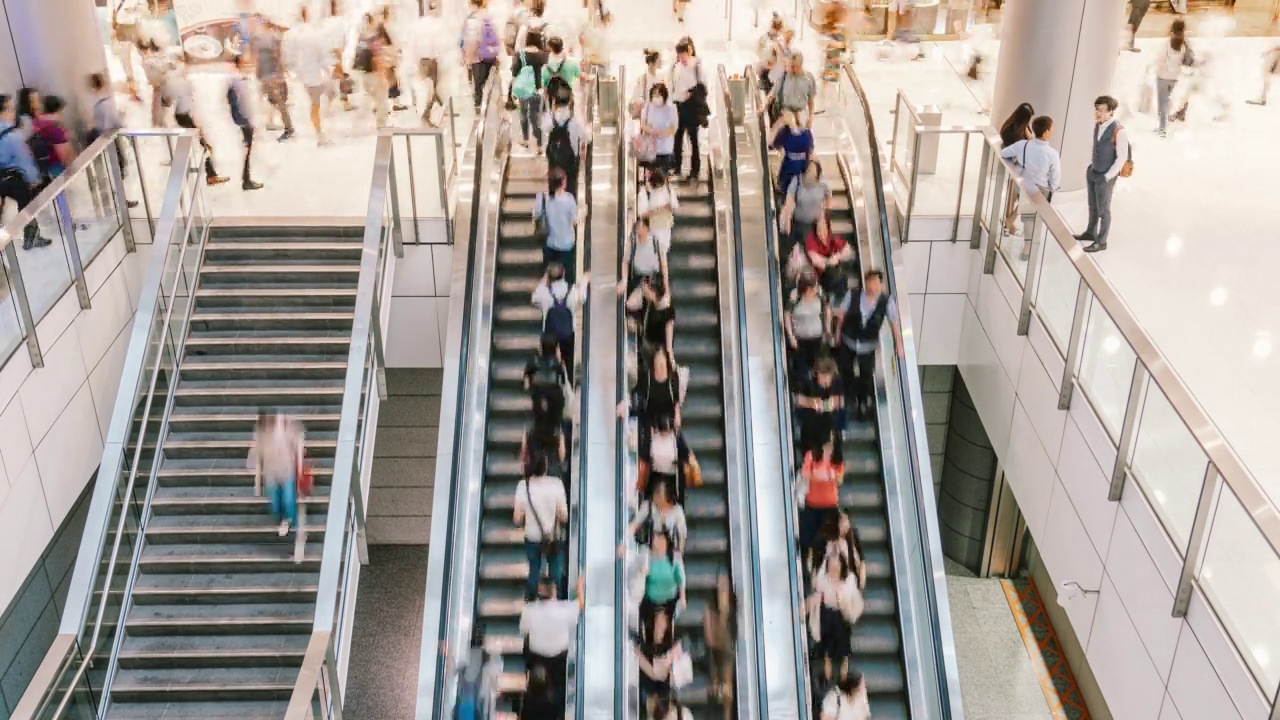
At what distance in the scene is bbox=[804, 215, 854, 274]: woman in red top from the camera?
10.2m

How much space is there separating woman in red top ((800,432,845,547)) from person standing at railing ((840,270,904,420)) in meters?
1.02

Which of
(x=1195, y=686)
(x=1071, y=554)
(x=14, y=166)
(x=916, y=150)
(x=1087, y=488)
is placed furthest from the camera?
(x=916, y=150)

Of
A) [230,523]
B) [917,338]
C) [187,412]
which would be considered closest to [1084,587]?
[917,338]

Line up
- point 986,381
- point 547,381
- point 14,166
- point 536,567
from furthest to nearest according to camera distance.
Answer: point 986,381 < point 14,166 < point 547,381 < point 536,567

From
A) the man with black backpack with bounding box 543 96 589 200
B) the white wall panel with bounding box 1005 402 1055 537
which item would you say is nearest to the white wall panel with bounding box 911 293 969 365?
the white wall panel with bounding box 1005 402 1055 537

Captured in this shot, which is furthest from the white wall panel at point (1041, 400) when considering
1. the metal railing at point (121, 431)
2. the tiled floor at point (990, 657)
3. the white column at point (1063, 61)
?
the metal railing at point (121, 431)

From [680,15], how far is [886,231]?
1017cm

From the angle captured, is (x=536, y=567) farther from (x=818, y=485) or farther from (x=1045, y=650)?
(x=1045, y=650)

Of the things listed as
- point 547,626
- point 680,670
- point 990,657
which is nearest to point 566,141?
point 547,626

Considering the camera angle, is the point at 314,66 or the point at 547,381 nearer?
the point at 547,381

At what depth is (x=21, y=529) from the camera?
28.1ft

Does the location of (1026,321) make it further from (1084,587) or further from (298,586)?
(298,586)

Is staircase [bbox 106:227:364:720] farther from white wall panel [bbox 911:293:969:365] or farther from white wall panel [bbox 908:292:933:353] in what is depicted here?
white wall panel [bbox 911:293:969:365]

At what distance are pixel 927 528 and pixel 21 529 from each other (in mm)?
6705
